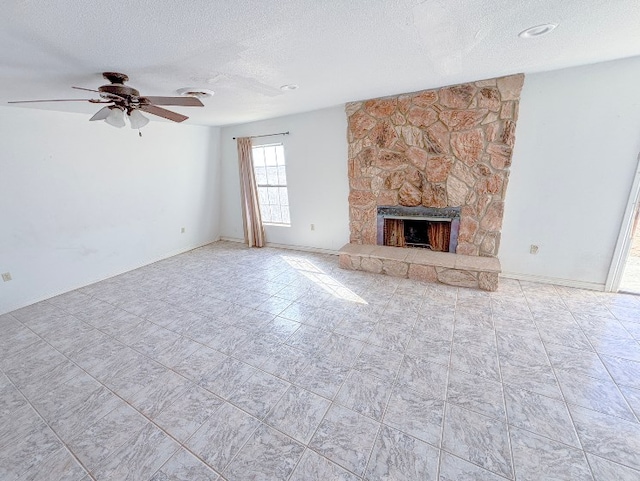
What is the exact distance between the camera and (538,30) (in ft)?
5.59

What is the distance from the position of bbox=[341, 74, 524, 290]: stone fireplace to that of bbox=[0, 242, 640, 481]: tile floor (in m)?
0.50

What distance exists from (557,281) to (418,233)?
1.61 meters

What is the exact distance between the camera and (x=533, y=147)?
2.87 m

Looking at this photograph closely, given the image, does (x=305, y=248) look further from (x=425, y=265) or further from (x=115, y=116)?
(x=115, y=116)

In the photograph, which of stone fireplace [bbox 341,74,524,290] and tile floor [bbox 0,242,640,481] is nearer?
tile floor [bbox 0,242,640,481]

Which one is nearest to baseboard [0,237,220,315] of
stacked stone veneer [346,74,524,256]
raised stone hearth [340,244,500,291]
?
raised stone hearth [340,244,500,291]


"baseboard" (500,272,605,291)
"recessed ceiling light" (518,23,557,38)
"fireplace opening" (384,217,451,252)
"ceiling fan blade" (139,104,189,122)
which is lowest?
"baseboard" (500,272,605,291)

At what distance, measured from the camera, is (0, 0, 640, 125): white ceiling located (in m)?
1.34

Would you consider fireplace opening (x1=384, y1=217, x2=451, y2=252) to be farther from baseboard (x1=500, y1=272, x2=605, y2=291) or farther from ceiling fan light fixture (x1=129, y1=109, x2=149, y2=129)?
ceiling fan light fixture (x1=129, y1=109, x2=149, y2=129)

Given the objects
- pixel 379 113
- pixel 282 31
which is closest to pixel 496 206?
pixel 379 113

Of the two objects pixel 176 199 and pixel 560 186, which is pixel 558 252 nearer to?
pixel 560 186

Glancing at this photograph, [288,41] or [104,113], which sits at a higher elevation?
[288,41]

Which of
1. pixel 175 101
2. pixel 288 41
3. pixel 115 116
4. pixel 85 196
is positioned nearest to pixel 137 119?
pixel 115 116

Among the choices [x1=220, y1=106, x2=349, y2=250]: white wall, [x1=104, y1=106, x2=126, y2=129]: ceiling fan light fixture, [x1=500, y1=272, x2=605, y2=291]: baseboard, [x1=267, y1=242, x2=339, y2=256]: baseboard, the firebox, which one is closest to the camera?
[x1=104, y1=106, x2=126, y2=129]: ceiling fan light fixture
